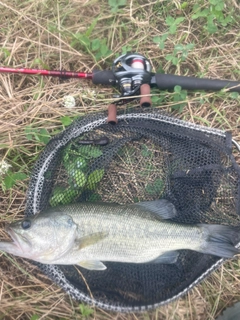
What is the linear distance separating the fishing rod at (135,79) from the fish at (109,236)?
75 centimetres

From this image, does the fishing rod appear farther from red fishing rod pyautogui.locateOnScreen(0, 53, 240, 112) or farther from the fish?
the fish

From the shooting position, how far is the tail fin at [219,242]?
2816 mm

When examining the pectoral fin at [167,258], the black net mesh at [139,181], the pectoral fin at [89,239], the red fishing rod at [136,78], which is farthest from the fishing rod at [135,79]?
the pectoral fin at [167,258]

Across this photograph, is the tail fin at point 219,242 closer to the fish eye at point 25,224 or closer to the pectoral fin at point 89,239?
the pectoral fin at point 89,239

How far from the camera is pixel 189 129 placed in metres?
2.98

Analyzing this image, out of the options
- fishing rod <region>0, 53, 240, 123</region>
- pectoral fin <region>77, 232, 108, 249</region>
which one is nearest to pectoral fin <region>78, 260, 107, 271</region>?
pectoral fin <region>77, 232, 108, 249</region>

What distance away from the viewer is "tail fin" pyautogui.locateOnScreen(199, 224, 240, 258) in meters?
2.82

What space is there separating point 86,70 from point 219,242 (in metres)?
1.69

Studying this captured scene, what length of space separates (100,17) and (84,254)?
1964mm

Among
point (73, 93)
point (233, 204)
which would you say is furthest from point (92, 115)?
point (233, 204)

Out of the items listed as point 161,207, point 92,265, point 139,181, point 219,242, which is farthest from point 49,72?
point 219,242

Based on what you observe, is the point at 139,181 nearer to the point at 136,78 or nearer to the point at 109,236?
the point at 109,236

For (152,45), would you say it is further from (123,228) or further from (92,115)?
(123,228)

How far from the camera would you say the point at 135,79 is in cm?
305
